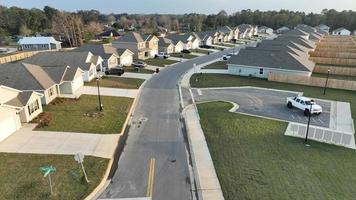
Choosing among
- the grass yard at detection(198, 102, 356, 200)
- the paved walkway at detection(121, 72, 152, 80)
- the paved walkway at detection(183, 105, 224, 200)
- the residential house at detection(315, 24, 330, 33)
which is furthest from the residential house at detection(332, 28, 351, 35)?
the paved walkway at detection(183, 105, 224, 200)

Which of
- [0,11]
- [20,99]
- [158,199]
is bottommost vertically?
[158,199]

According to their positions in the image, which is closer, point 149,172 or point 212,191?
point 212,191

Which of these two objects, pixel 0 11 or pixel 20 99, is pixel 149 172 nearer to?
pixel 20 99

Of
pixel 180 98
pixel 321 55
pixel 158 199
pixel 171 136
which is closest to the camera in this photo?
pixel 158 199

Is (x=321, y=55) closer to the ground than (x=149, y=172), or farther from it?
farther from it

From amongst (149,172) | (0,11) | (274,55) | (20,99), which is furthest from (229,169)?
(0,11)

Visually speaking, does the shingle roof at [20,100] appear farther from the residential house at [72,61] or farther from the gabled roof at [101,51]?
the gabled roof at [101,51]

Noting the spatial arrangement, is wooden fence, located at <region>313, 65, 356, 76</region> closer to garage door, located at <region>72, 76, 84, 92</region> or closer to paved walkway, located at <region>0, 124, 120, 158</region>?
garage door, located at <region>72, 76, 84, 92</region>

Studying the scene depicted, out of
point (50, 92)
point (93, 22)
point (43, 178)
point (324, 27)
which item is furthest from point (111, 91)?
point (324, 27)
